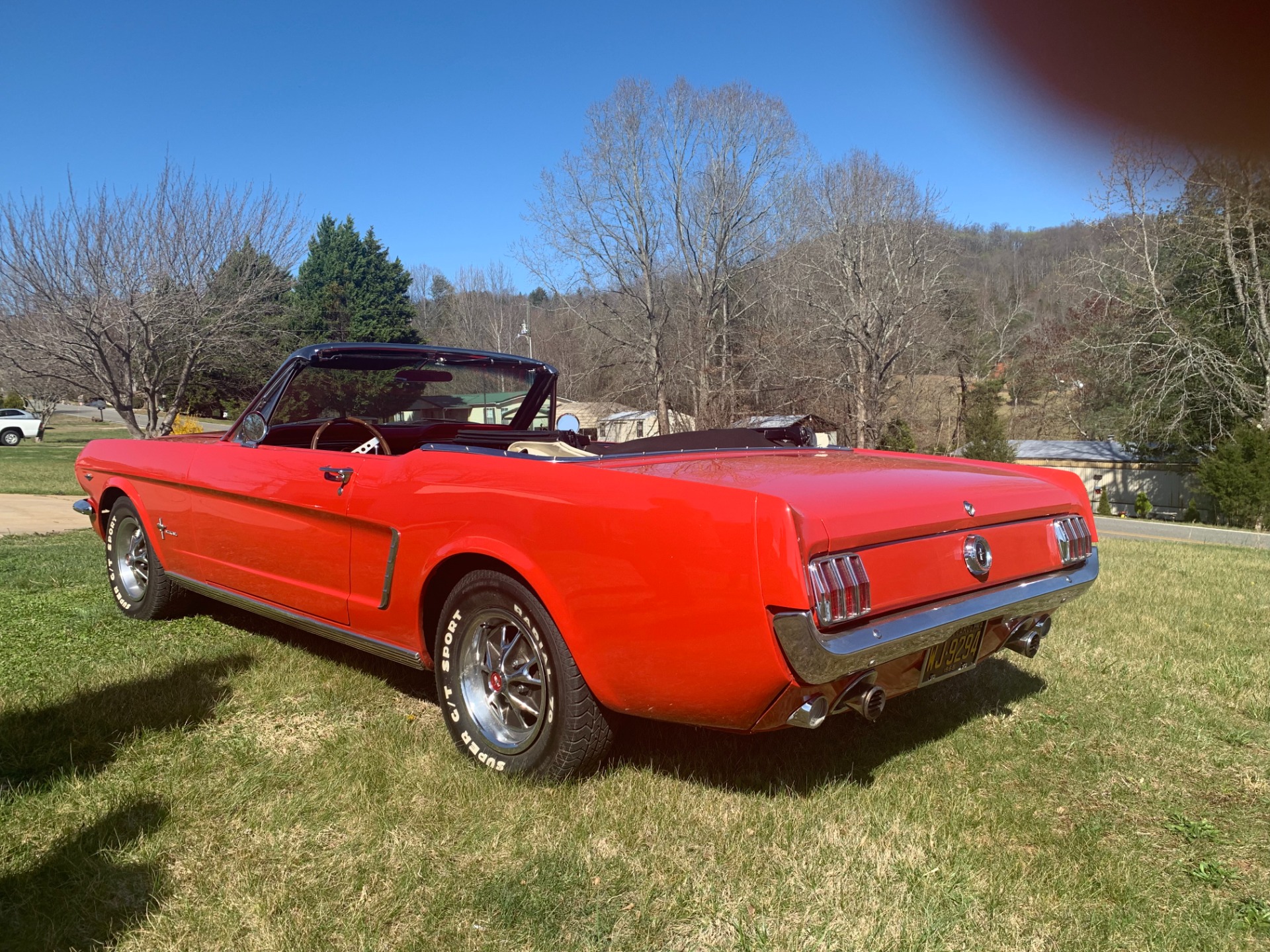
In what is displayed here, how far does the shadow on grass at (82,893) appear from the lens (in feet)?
7.00

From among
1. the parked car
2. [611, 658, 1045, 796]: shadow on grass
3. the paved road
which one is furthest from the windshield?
the parked car

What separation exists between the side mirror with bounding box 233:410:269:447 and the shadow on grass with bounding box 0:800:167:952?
1.86m

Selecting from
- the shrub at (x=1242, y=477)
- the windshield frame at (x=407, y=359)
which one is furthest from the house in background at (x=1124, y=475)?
the windshield frame at (x=407, y=359)

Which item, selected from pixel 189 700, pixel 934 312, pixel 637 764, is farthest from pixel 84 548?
pixel 934 312

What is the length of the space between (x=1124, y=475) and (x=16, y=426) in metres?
46.0

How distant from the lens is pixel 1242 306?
27.7 metres

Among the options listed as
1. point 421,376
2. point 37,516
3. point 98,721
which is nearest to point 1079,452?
point 37,516

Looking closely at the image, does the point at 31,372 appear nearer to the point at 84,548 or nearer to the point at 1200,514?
the point at 84,548

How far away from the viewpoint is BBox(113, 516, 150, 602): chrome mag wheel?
4.98 meters

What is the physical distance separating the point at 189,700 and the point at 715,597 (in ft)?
8.19

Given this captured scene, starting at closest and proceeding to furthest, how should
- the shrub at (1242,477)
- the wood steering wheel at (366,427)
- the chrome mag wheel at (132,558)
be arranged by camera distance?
1. the wood steering wheel at (366,427)
2. the chrome mag wheel at (132,558)
3. the shrub at (1242,477)

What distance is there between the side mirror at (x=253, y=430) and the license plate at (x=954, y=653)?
2977 mm

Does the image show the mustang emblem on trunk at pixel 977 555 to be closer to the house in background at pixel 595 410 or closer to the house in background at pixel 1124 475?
the house in background at pixel 1124 475

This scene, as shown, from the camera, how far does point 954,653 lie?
2795mm
